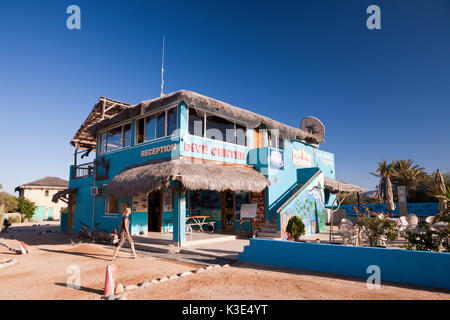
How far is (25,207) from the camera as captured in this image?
28.7 m

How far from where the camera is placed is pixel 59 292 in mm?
5180

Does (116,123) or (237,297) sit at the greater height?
(116,123)

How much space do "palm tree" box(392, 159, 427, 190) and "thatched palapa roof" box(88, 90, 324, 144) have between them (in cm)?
2223

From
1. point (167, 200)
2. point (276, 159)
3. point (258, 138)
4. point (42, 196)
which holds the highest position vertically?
point (258, 138)

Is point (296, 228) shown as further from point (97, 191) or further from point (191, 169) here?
point (97, 191)

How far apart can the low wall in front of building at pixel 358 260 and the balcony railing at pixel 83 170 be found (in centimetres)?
1215

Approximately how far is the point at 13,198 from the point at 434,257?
118 ft

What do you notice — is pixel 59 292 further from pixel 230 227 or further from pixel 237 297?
pixel 230 227

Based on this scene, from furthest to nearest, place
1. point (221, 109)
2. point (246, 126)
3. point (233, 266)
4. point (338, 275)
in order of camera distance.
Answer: point (246, 126) → point (221, 109) → point (233, 266) → point (338, 275)

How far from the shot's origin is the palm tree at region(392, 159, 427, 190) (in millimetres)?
30530

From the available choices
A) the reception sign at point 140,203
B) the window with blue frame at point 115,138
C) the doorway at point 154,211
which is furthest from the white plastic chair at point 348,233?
the window with blue frame at point 115,138

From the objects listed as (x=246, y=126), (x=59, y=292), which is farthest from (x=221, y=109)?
(x=59, y=292)

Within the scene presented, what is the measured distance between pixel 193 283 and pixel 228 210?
8310mm

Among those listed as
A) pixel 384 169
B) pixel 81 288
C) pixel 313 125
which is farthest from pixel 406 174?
pixel 81 288
